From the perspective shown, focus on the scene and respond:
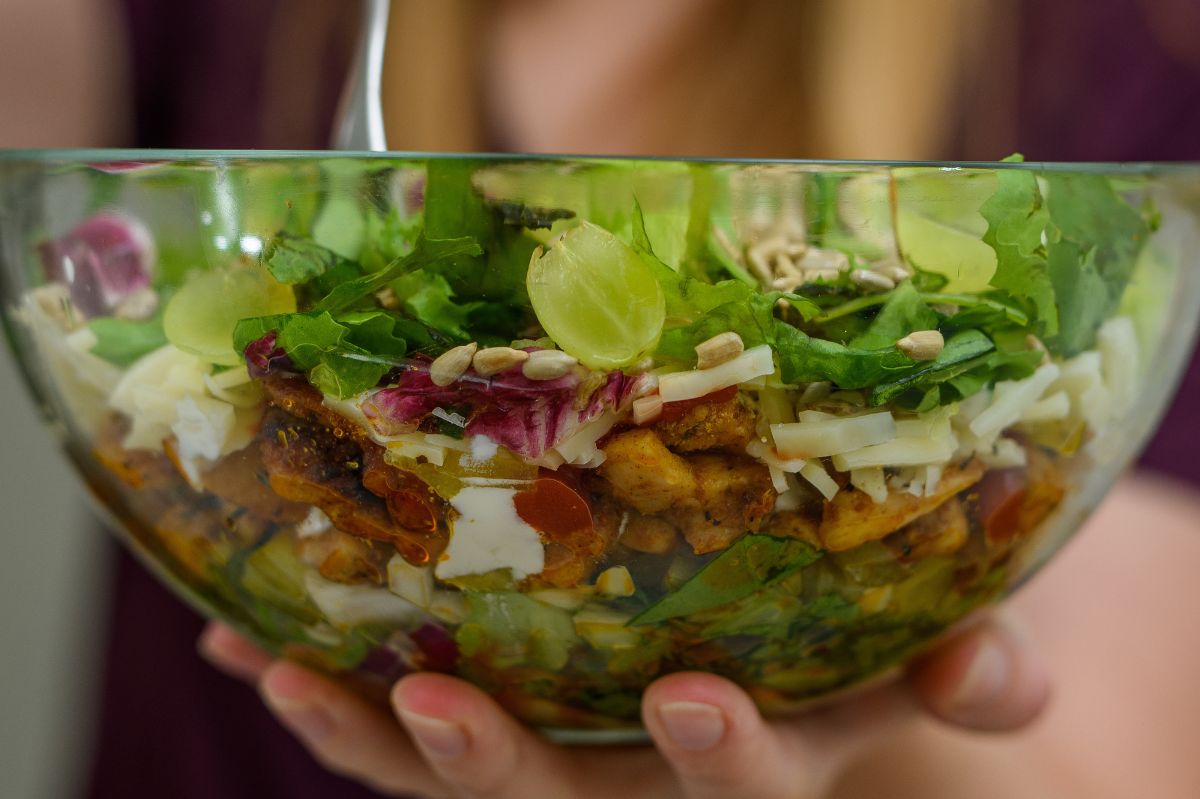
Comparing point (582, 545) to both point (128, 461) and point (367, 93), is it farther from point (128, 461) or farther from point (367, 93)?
point (367, 93)

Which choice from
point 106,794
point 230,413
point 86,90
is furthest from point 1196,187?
point 106,794

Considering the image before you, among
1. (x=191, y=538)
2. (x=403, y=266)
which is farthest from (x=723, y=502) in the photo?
(x=191, y=538)

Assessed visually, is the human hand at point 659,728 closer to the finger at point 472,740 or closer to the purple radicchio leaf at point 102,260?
the finger at point 472,740

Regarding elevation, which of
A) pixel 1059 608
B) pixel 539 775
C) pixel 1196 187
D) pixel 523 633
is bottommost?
pixel 1059 608

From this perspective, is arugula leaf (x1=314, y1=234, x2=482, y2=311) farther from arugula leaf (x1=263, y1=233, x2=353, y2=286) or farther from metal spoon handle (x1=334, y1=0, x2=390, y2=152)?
metal spoon handle (x1=334, y1=0, x2=390, y2=152)

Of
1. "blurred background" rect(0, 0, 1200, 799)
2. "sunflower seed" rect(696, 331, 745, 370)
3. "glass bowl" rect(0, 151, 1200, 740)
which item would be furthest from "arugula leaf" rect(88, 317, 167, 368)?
"blurred background" rect(0, 0, 1200, 799)

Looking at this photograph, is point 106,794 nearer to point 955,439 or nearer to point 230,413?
point 230,413

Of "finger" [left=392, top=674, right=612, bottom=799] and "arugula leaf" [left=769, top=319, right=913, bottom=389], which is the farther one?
"finger" [left=392, top=674, right=612, bottom=799]
